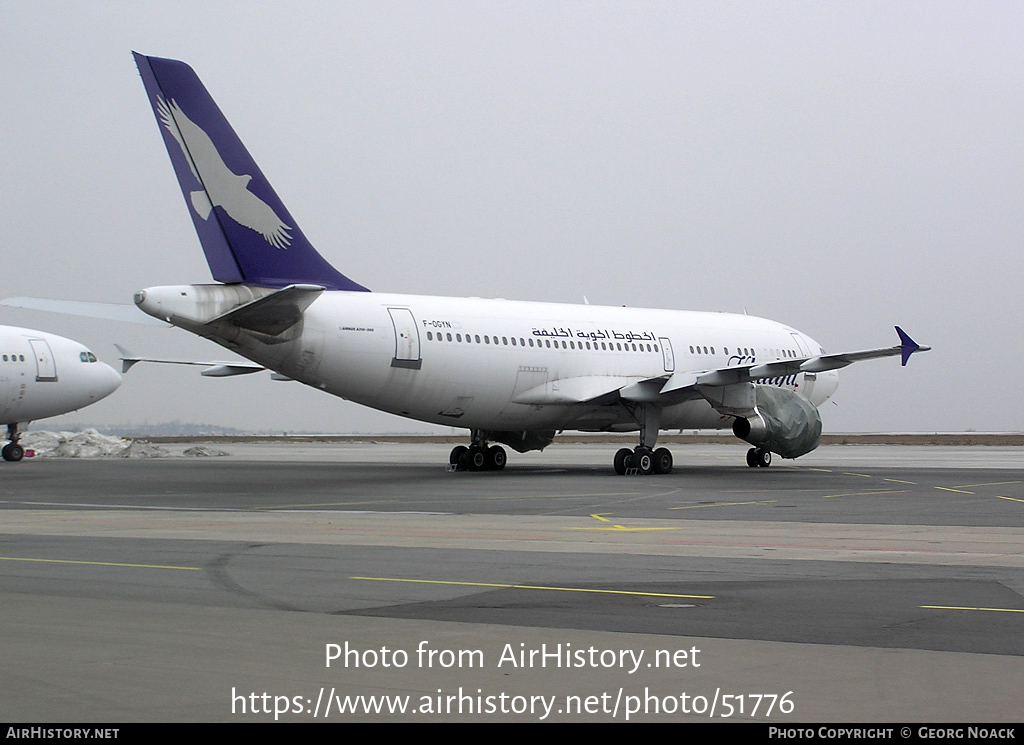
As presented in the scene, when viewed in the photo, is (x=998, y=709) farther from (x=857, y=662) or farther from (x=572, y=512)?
(x=572, y=512)

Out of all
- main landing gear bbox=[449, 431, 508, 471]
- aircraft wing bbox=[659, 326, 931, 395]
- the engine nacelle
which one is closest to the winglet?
aircraft wing bbox=[659, 326, 931, 395]

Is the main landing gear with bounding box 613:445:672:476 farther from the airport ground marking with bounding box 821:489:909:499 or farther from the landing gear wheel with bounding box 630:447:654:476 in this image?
the airport ground marking with bounding box 821:489:909:499

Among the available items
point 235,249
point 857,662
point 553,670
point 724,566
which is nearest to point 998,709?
point 857,662

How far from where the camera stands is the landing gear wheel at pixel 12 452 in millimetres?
43531

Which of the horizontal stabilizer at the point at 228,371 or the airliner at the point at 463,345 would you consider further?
the horizontal stabilizer at the point at 228,371

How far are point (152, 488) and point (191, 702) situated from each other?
22082mm

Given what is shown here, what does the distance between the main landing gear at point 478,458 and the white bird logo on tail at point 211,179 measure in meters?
11.3

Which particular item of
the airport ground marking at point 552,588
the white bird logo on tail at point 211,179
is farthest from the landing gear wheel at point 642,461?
the airport ground marking at point 552,588

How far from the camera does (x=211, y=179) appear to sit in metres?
25.6

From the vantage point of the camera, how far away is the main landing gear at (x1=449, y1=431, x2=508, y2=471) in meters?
35.7

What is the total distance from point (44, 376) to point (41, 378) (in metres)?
0.16

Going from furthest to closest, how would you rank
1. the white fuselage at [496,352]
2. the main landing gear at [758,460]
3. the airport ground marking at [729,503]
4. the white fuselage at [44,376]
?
the white fuselage at [44,376], the main landing gear at [758,460], the white fuselage at [496,352], the airport ground marking at [729,503]

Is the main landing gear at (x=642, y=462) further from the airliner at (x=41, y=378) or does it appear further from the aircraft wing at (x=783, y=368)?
the airliner at (x=41, y=378)

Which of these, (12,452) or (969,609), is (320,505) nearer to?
(969,609)
